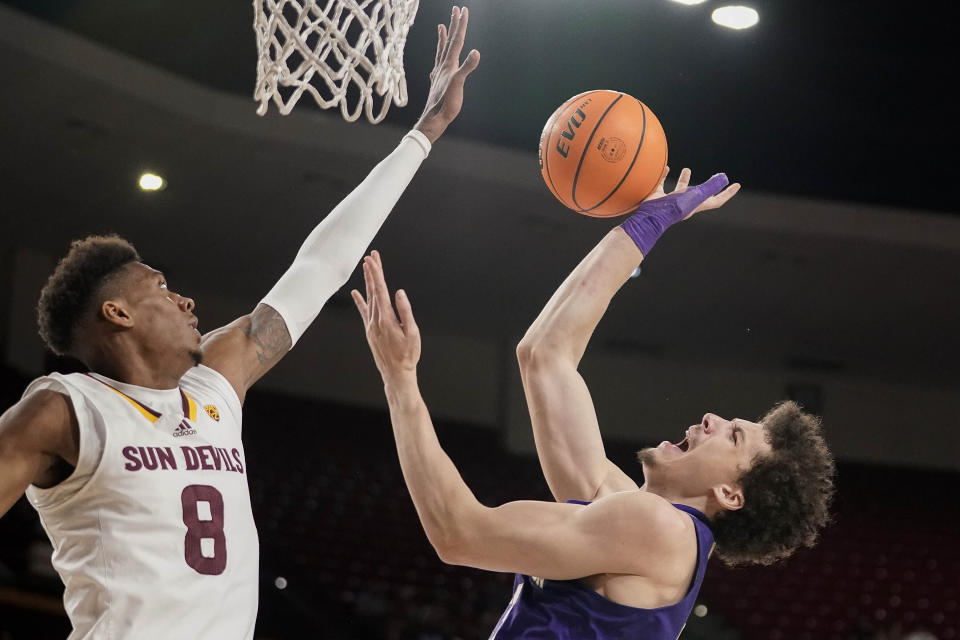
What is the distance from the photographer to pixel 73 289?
7.05 feet

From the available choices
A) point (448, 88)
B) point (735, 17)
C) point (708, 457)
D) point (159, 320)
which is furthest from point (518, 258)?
point (159, 320)

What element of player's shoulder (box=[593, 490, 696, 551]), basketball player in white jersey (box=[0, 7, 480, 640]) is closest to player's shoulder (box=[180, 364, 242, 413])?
basketball player in white jersey (box=[0, 7, 480, 640])

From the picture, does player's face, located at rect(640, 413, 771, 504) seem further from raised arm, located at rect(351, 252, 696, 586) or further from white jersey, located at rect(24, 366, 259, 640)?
white jersey, located at rect(24, 366, 259, 640)

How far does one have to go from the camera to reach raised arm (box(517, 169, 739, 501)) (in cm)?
265

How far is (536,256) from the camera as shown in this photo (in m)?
9.89

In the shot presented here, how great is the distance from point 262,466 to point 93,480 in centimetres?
842

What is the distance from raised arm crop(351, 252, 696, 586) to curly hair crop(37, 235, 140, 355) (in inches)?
20.6

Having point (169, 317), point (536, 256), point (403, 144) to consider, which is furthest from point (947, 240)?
point (169, 317)

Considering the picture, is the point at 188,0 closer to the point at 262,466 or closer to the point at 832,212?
the point at 262,466

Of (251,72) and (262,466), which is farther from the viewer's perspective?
(262,466)

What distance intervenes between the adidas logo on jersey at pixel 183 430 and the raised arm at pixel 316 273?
0.84 ft

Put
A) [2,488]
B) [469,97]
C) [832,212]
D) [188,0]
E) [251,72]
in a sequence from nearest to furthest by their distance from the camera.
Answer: [2,488], [188,0], [251,72], [469,97], [832,212]

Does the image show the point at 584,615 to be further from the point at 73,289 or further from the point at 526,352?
the point at 73,289

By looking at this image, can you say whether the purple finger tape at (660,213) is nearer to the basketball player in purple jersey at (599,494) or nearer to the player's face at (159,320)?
the basketball player in purple jersey at (599,494)
